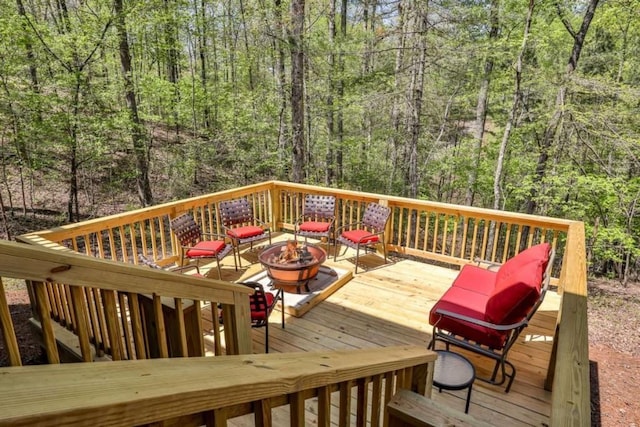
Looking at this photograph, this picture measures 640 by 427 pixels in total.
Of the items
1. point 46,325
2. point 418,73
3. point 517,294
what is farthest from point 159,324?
point 418,73

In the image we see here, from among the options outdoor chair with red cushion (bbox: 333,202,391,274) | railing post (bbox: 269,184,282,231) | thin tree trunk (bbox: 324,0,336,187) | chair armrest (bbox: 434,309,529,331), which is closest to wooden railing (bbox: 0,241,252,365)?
chair armrest (bbox: 434,309,529,331)

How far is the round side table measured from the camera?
2307 mm

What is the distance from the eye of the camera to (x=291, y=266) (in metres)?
3.95

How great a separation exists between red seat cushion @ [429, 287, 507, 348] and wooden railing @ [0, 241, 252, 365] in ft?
5.52

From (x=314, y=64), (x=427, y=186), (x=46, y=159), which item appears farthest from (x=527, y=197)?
(x=46, y=159)

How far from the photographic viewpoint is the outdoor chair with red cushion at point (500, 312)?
259 cm

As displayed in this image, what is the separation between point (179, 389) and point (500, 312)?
8.42 ft

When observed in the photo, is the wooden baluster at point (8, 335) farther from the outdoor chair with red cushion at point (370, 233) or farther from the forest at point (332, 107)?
the forest at point (332, 107)

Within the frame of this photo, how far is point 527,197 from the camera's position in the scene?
10734 mm

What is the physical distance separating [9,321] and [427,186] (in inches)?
549

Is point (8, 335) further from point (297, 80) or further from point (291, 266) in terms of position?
point (297, 80)

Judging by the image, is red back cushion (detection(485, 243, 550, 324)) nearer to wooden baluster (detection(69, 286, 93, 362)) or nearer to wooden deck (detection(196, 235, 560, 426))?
wooden deck (detection(196, 235, 560, 426))

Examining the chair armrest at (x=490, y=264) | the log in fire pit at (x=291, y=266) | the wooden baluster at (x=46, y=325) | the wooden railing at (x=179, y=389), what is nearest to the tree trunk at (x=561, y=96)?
the chair armrest at (x=490, y=264)

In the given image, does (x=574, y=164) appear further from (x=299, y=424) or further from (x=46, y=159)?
(x=46, y=159)
